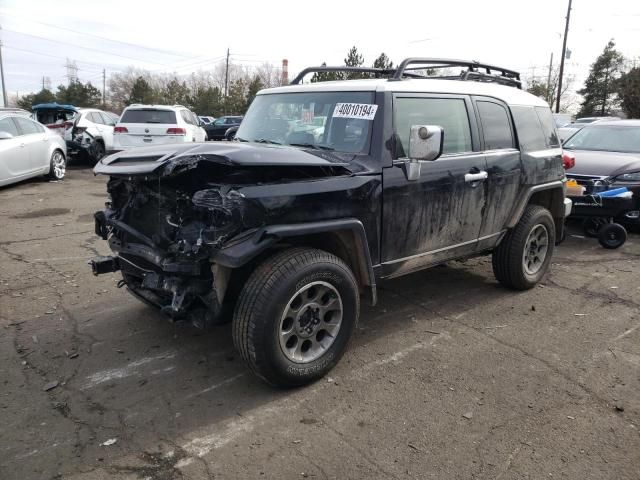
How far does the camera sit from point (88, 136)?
15398 millimetres

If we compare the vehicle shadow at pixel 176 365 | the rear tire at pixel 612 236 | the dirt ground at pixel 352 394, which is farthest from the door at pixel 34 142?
the rear tire at pixel 612 236

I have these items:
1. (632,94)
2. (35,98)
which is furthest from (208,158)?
(35,98)

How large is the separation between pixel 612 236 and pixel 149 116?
10884 mm

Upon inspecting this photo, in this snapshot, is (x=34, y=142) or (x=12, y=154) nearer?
(x=12, y=154)

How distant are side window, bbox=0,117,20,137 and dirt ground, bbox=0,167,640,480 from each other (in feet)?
21.3

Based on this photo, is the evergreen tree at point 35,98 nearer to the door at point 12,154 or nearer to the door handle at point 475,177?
the door at point 12,154

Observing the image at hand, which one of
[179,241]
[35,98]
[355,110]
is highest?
[35,98]

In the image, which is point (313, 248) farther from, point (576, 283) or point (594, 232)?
point (594, 232)

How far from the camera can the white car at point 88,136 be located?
1530 cm

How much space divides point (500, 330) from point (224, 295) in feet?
8.18

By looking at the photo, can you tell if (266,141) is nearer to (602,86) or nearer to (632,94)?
(632,94)

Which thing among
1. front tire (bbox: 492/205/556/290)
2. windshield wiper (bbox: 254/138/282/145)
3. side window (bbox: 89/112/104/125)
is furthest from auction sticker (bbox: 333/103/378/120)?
side window (bbox: 89/112/104/125)

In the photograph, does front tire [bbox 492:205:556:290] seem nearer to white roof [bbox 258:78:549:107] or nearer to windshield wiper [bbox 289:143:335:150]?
white roof [bbox 258:78:549:107]

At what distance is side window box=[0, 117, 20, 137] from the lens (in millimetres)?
10398
